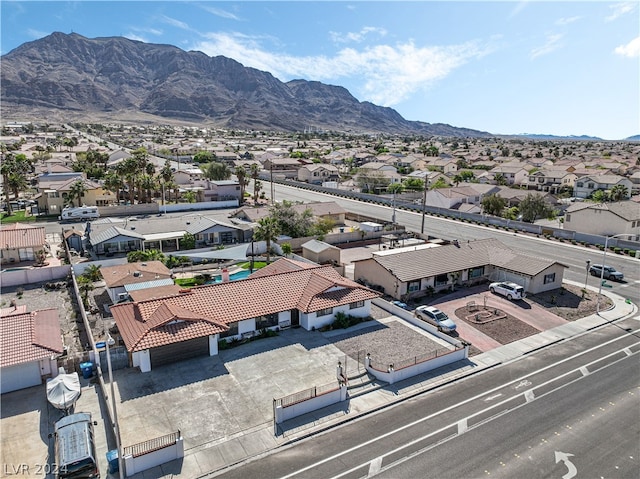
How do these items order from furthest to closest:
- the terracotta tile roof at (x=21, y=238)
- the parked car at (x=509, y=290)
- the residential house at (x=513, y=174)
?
1. the residential house at (x=513, y=174)
2. the terracotta tile roof at (x=21, y=238)
3. the parked car at (x=509, y=290)

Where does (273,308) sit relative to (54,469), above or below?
above

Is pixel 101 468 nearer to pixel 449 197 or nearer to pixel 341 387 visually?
pixel 341 387

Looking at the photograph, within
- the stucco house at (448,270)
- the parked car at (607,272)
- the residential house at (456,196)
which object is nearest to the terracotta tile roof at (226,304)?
the stucco house at (448,270)

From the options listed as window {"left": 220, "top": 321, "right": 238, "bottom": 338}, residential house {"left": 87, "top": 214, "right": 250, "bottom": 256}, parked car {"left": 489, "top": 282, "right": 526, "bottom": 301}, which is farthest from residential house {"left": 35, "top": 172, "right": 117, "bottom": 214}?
parked car {"left": 489, "top": 282, "right": 526, "bottom": 301}

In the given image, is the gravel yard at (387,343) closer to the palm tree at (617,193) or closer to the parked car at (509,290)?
the parked car at (509,290)

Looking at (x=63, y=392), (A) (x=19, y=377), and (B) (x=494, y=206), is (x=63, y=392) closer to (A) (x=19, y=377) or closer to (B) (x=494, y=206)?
(A) (x=19, y=377)

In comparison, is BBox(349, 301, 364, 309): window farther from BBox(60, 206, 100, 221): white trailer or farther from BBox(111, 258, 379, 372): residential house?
BBox(60, 206, 100, 221): white trailer

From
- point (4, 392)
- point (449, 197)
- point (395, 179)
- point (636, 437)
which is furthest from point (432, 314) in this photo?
point (395, 179)
